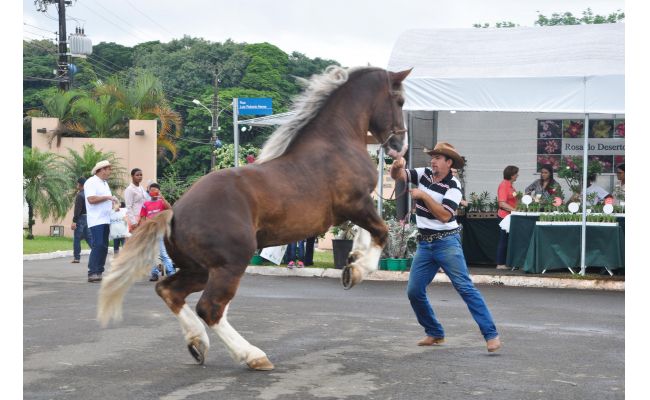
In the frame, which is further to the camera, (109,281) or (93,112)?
(93,112)

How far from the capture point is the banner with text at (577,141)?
60.0 ft

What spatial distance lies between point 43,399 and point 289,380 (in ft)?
5.67

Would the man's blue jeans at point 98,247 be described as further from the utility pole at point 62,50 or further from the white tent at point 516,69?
the utility pole at point 62,50

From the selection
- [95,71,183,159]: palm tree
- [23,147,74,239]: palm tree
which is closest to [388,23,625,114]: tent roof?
[23,147,74,239]: palm tree

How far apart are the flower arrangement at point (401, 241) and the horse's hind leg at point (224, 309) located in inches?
370

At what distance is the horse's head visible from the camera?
8.63 m

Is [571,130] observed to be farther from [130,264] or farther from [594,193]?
[130,264]

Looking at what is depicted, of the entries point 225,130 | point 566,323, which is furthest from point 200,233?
point 225,130

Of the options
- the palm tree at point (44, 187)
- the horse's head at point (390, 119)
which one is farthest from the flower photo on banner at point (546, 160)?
the palm tree at point (44, 187)

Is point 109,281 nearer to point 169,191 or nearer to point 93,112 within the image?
point 93,112

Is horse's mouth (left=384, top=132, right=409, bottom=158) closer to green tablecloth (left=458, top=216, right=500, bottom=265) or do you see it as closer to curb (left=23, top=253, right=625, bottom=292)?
curb (left=23, top=253, right=625, bottom=292)

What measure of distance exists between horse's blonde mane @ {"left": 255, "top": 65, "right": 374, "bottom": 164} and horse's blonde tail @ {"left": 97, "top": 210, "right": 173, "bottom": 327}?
1.06 m
